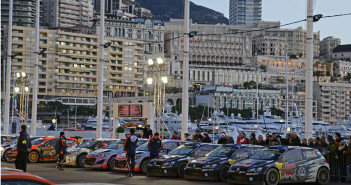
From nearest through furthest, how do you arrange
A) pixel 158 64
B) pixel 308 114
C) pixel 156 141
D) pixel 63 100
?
pixel 156 141, pixel 308 114, pixel 158 64, pixel 63 100

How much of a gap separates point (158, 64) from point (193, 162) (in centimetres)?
1493

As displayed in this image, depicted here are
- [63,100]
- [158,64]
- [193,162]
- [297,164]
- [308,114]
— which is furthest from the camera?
[63,100]

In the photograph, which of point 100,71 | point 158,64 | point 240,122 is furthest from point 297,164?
point 240,122

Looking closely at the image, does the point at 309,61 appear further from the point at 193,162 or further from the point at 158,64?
the point at 158,64

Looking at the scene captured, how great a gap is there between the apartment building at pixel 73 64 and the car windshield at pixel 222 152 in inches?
4952

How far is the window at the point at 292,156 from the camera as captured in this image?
19375 mm

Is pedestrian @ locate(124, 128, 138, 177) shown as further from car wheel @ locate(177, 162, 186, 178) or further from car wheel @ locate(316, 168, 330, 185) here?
car wheel @ locate(316, 168, 330, 185)

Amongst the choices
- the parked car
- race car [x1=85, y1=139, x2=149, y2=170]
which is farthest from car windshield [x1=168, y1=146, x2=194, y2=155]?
the parked car

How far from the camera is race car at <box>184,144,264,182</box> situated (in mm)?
20531

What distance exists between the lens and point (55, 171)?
24.0m

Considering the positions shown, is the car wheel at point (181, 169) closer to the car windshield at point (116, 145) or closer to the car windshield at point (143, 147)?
the car windshield at point (143, 147)

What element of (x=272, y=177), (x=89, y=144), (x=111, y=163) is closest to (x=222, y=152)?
(x=272, y=177)

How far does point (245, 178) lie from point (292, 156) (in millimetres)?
1699

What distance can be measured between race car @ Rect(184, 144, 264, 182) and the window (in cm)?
183
